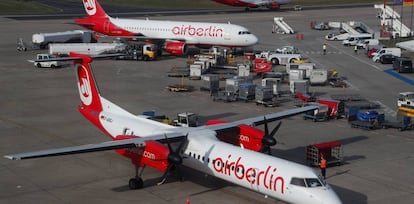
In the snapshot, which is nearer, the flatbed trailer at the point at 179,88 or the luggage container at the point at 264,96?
the luggage container at the point at 264,96

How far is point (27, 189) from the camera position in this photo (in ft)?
111

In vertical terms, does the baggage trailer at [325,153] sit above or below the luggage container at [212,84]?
below

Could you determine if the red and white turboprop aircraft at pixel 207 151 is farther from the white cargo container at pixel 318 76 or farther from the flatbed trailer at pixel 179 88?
the white cargo container at pixel 318 76

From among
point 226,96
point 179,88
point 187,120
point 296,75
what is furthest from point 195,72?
point 187,120

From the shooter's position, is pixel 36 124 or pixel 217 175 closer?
pixel 217 175

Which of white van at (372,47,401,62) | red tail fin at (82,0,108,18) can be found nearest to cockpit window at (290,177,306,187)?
white van at (372,47,401,62)

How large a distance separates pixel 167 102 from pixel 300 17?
264ft

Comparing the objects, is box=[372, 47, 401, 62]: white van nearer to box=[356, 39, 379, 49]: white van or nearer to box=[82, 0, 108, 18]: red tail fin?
box=[356, 39, 379, 49]: white van

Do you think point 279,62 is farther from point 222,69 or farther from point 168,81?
point 168,81

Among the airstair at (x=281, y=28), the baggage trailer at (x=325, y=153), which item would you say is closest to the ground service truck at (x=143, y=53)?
the airstair at (x=281, y=28)

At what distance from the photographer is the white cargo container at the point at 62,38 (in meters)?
87.4

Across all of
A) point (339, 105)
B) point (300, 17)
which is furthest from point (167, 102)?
point (300, 17)

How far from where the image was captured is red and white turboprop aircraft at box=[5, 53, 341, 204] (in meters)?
29.1

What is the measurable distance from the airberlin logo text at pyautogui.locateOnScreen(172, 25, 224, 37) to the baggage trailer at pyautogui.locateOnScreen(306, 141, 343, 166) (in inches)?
1691
